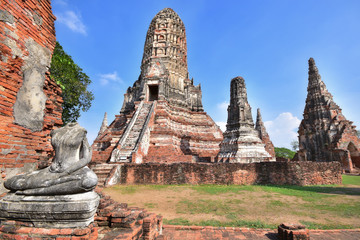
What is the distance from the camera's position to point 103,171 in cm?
1019

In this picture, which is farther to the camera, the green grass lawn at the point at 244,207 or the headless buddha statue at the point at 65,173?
the green grass lawn at the point at 244,207

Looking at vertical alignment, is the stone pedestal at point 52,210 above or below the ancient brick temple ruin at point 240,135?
below

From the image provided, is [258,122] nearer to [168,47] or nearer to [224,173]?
[168,47]

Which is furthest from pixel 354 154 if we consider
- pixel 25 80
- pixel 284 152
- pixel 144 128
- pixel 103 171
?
pixel 25 80

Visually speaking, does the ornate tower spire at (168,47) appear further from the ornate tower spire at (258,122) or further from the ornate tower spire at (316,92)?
the ornate tower spire at (316,92)

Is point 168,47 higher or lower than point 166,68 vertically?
higher

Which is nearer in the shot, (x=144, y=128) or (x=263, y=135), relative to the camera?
(x=144, y=128)

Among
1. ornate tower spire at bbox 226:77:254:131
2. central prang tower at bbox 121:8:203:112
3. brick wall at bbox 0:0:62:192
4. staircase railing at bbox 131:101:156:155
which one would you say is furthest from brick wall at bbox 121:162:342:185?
central prang tower at bbox 121:8:203:112

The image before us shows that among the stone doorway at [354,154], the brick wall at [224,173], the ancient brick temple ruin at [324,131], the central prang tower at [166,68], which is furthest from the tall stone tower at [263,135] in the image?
the brick wall at [224,173]

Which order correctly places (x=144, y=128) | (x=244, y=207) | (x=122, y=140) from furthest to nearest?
1. (x=144, y=128)
2. (x=122, y=140)
3. (x=244, y=207)

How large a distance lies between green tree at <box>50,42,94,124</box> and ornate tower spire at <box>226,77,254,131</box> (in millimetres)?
12269

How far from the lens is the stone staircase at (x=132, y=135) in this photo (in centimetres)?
1270

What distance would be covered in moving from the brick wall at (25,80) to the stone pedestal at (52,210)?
214cm

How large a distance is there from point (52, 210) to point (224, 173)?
8.95m
